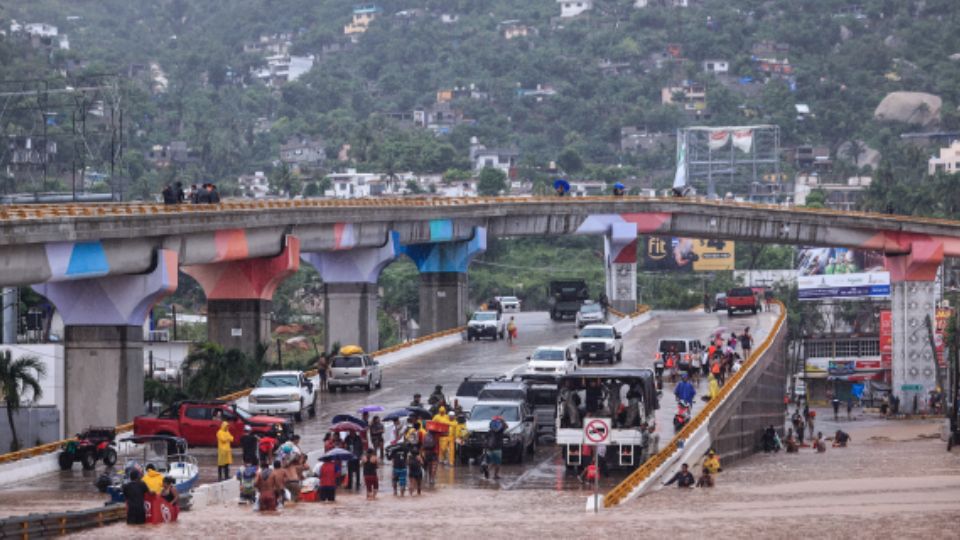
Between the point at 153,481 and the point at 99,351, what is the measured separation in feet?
89.3

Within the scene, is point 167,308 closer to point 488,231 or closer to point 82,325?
point 488,231

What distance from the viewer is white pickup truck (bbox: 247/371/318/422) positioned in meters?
53.8

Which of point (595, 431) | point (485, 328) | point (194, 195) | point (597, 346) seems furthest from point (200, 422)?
point (485, 328)

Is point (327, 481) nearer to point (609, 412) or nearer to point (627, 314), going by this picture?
point (609, 412)

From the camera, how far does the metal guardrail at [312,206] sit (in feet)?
188

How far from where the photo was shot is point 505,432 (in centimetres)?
4509

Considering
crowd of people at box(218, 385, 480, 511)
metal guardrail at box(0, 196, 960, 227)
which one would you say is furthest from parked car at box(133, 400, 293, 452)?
metal guardrail at box(0, 196, 960, 227)

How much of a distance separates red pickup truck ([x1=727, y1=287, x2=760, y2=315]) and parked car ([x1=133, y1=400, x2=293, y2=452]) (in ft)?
185

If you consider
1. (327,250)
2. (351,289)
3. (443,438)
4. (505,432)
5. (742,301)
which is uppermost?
(327,250)

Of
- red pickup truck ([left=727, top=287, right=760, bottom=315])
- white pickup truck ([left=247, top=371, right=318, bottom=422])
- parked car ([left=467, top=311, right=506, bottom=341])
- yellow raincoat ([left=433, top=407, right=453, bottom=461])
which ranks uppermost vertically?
red pickup truck ([left=727, top=287, right=760, bottom=315])

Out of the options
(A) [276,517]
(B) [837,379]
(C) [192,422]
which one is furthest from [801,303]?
(A) [276,517]

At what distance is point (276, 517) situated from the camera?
3634 cm

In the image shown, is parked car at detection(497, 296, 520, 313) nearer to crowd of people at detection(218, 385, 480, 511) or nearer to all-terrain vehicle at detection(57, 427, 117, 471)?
crowd of people at detection(218, 385, 480, 511)

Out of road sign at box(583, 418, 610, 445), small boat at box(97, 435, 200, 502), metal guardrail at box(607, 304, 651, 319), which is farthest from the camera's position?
metal guardrail at box(607, 304, 651, 319)
